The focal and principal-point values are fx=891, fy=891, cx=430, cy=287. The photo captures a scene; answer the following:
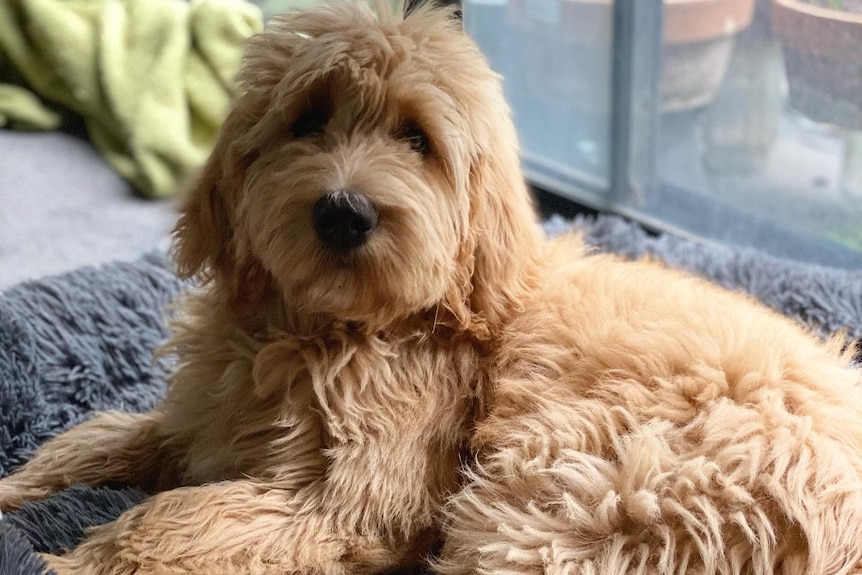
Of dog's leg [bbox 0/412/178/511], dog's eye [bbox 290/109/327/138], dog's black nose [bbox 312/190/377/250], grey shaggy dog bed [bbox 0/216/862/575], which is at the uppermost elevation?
dog's eye [bbox 290/109/327/138]

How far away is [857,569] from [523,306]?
0.70m

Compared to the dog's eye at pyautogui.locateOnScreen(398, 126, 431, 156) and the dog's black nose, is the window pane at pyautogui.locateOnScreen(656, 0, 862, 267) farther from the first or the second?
the dog's black nose

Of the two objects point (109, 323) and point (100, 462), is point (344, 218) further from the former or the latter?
point (109, 323)

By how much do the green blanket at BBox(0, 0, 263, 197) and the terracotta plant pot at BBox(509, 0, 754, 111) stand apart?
1.07 m

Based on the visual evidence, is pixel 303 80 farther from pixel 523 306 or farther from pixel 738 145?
pixel 738 145

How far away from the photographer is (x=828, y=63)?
261 cm

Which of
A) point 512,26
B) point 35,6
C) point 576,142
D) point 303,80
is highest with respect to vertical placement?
point 303,80

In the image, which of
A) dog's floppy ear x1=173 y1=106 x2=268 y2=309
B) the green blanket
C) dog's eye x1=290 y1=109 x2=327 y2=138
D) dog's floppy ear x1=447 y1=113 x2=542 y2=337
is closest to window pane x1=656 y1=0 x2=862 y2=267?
dog's floppy ear x1=447 y1=113 x2=542 y2=337

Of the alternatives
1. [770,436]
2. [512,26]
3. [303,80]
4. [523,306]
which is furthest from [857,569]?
[512,26]

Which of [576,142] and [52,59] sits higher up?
[52,59]

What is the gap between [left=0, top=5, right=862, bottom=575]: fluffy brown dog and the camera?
4.37ft

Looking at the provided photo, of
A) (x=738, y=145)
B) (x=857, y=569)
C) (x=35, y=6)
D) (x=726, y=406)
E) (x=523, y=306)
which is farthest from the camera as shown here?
(x=35, y=6)

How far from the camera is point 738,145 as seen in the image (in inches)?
118

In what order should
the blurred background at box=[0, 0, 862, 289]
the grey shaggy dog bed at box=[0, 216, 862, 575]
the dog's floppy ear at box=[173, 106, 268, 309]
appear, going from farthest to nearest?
the blurred background at box=[0, 0, 862, 289] < the grey shaggy dog bed at box=[0, 216, 862, 575] < the dog's floppy ear at box=[173, 106, 268, 309]
